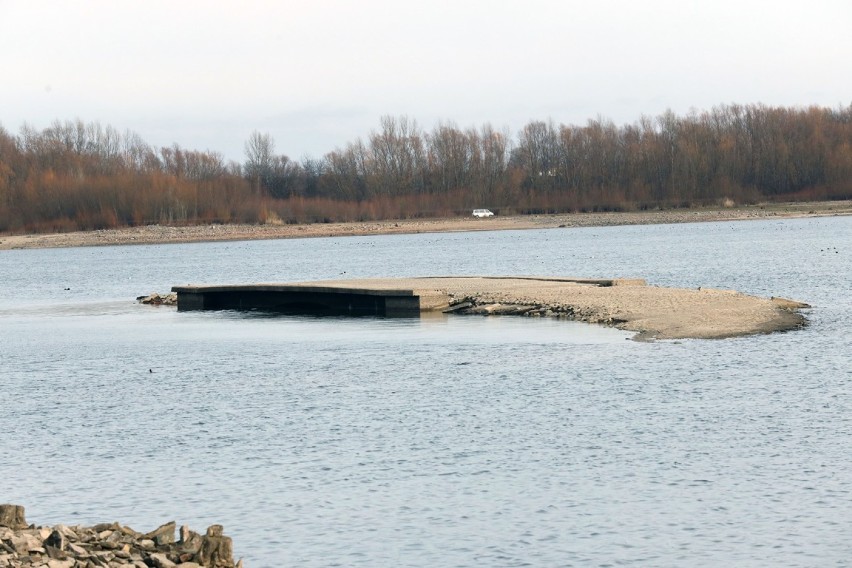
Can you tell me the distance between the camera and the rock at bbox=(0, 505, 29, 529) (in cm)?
905

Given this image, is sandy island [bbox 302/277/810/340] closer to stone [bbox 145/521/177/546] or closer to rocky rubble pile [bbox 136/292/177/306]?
rocky rubble pile [bbox 136/292/177/306]

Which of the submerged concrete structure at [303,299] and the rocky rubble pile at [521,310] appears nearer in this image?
the rocky rubble pile at [521,310]

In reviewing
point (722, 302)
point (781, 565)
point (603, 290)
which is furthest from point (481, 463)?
point (603, 290)

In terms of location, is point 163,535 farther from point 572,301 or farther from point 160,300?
point 160,300

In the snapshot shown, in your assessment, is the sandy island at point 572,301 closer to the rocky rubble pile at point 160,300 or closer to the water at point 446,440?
the water at point 446,440

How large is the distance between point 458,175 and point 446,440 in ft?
331

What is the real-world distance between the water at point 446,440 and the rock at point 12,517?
1573 millimetres

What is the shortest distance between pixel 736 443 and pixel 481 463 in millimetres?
2636

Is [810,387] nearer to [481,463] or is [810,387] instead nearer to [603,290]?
[481,463]

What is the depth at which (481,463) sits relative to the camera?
1226 cm

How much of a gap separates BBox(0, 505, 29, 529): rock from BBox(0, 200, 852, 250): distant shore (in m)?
85.7

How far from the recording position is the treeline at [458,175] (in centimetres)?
10094

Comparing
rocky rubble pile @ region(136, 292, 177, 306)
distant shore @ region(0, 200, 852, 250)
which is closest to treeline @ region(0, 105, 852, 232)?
distant shore @ region(0, 200, 852, 250)

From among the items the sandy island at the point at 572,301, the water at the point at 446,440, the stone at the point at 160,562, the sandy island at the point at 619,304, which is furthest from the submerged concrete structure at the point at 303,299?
the stone at the point at 160,562
